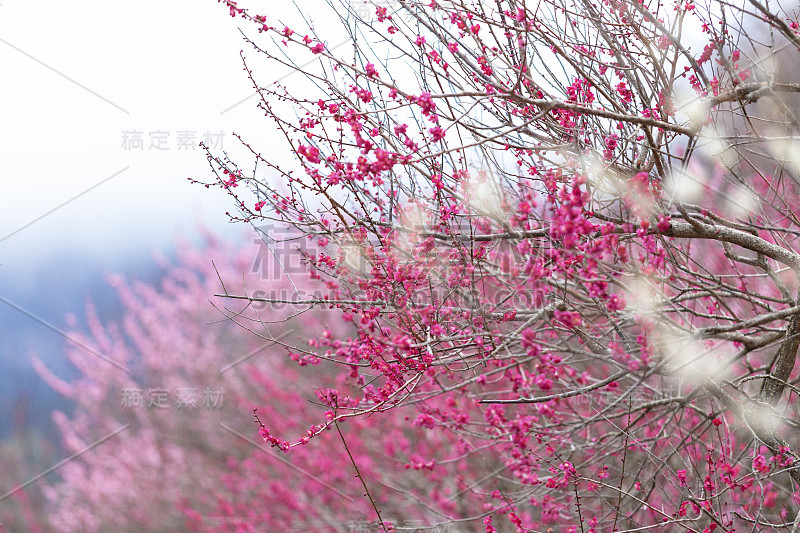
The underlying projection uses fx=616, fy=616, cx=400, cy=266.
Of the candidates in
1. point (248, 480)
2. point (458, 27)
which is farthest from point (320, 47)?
point (248, 480)

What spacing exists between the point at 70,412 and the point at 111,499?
179 centimetres

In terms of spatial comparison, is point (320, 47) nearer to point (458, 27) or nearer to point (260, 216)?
point (458, 27)

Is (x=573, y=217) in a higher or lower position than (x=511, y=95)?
lower

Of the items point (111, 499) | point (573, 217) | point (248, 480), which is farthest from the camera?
point (111, 499)

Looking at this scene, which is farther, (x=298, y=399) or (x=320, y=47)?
(x=298, y=399)

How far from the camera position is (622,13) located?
2744 millimetres

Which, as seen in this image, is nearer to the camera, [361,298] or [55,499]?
[361,298]

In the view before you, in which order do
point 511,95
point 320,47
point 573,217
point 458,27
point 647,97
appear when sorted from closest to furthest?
point 573,217 < point 511,95 < point 320,47 < point 458,27 < point 647,97

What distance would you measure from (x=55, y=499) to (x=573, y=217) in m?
9.66

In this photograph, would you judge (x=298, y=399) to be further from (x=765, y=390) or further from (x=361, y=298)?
(x=765, y=390)

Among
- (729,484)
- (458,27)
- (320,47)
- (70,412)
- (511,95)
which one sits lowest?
(729,484)

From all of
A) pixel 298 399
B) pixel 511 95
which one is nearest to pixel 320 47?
pixel 511 95

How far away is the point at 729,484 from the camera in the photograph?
9.56 feet

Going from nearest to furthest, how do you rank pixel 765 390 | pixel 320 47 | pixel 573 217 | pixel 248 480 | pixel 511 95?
pixel 573 217, pixel 511 95, pixel 320 47, pixel 765 390, pixel 248 480
